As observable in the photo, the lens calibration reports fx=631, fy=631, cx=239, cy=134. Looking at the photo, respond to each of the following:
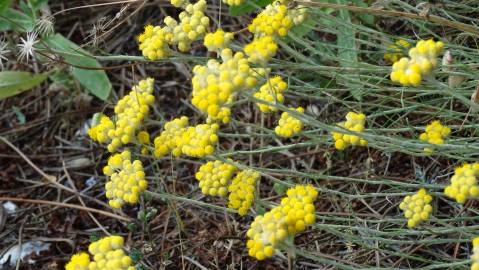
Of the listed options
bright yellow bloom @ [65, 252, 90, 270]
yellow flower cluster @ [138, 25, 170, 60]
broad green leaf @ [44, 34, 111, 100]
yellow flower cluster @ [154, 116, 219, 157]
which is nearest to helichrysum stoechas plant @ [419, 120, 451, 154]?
yellow flower cluster @ [154, 116, 219, 157]

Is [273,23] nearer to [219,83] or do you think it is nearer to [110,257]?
[219,83]

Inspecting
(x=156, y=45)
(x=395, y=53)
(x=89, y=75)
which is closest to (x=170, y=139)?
(x=156, y=45)

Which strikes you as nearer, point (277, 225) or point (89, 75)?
point (277, 225)

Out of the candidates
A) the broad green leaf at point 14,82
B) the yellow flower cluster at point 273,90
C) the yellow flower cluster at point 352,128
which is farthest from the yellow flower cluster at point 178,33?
the broad green leaf at point 14,82

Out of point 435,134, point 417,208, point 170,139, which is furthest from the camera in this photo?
point 170,139

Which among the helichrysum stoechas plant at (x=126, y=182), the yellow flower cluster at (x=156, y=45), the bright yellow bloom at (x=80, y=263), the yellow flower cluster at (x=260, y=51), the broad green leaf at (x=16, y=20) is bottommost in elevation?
the bright yellow bloom at (x=80, y=263)

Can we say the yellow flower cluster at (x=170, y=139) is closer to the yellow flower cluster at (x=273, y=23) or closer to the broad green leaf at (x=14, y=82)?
the yellow flower cluster at (x=273, y=23)

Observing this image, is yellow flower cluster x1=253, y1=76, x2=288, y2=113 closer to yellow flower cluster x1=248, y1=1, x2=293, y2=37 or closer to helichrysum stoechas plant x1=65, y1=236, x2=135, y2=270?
yellow flower cluster x1=248, y1=1, x2=293, y2=37

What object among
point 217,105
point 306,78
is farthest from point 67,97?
point 217,105
